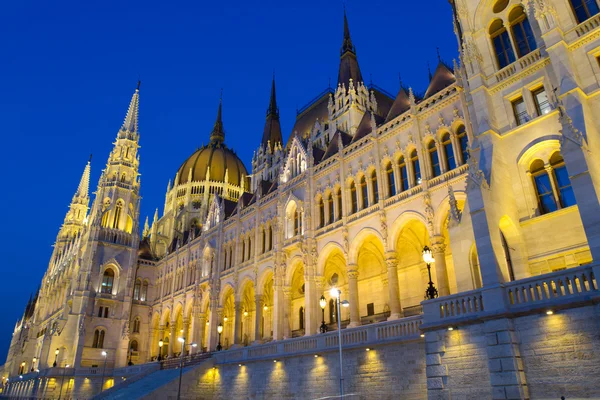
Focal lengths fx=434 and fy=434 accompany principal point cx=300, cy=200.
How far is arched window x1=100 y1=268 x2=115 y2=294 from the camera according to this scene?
2163 inches

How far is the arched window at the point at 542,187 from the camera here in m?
17.9

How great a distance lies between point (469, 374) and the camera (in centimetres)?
1428

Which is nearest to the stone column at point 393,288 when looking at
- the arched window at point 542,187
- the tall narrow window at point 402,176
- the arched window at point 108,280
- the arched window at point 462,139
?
the tall narrow window at point 402,176

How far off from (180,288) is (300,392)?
3073 cm

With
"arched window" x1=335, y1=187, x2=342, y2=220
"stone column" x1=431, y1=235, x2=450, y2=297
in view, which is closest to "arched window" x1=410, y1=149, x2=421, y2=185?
"stone column" x1=431, y1=235, x2=450, y2=297

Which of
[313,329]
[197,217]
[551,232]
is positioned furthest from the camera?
[197,217]

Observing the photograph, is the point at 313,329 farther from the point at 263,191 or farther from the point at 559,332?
the point at 559,332

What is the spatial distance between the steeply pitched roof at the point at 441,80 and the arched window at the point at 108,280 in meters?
45.7

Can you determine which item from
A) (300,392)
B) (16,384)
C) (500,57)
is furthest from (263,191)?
(16,384)

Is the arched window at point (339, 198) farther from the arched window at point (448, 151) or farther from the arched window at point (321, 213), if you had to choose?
the arched window at point (448, 151)

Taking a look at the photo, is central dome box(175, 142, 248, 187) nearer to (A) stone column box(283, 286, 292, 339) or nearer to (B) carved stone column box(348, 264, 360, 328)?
(A) stone column box(283, 286, 292, 339)

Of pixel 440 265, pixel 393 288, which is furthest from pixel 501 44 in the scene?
pixel 393 288

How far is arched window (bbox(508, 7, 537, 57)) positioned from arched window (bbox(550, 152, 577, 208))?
19.0ft

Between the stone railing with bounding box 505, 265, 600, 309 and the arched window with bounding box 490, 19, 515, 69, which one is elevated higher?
the arched window with bounding box 490, 19, 515, 69
